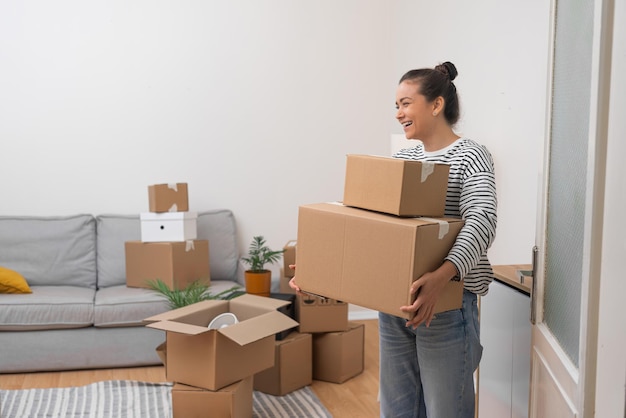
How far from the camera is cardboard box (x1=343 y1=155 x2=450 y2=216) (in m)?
1.61

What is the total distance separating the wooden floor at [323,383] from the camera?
126 inches

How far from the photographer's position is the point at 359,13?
189 inches

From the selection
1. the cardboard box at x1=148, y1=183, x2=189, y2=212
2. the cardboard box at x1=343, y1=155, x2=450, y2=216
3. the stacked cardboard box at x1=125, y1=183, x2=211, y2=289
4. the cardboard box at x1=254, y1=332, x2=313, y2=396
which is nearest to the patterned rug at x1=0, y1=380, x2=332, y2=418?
the cardboard box at x1=254, y1=332, x2=313, y2=396

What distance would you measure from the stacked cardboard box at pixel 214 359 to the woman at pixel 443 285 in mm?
918

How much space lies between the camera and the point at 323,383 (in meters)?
3.54

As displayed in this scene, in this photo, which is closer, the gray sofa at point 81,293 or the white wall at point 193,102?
the gray sofa at point 81,293

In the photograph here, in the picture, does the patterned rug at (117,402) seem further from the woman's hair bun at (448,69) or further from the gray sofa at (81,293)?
the woman's hair bun at (448,69)

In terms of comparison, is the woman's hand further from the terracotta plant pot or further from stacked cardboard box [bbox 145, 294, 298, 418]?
the terracotta plant pot

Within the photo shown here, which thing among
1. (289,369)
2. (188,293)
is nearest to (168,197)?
(188,293)

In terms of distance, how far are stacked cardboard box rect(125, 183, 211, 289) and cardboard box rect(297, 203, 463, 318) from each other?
229 cm

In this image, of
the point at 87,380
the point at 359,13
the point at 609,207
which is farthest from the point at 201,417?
the point at 359,13

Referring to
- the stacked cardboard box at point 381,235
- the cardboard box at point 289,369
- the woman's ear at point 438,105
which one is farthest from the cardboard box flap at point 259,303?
the woman's ear at point 438,105

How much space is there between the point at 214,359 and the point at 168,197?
1.54 m

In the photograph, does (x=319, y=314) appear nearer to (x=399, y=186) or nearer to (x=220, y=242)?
(x=220, y=242)
